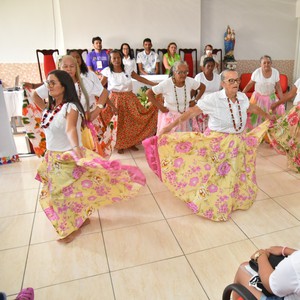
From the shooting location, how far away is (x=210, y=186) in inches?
101

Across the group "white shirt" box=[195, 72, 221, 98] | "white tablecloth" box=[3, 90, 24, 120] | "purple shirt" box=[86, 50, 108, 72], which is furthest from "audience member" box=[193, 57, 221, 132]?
"white tablecloth" box=[3, 90, 24, 120]

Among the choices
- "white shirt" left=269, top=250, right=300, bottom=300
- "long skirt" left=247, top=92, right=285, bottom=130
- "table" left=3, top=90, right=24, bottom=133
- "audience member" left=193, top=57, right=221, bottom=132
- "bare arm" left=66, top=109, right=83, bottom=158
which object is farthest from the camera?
"table" left=3, top=90, right=24, bottom=133

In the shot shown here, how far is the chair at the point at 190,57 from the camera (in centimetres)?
709

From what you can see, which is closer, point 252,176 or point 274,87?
point 252,176

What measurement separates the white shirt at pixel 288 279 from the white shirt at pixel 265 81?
133 inches

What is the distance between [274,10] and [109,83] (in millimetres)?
6315

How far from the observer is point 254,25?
7887mm

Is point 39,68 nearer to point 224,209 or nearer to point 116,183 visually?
point 116,183

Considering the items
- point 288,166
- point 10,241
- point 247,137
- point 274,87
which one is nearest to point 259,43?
point 274,87

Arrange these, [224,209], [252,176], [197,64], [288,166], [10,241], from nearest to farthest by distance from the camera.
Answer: [10,241]
[224,209]
[252,176]
[288,166]
[197,64]

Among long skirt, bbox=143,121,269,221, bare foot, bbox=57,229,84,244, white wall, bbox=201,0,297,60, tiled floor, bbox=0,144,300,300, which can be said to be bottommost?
tiled floor, bbox=0,144,300,300

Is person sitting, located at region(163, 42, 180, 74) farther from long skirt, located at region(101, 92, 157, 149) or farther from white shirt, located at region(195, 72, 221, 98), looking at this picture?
white shirt, located at region(195, 72, 221, 98)

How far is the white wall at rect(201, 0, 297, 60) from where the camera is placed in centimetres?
756

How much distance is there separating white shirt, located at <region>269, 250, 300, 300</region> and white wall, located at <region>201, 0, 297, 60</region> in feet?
24.3
